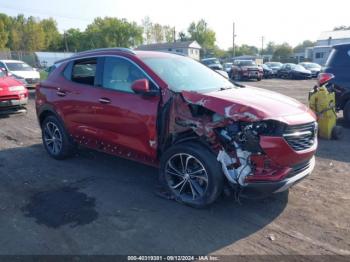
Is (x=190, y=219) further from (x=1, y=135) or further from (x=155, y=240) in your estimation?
(x=1, y=135)

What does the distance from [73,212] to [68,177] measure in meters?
1.30

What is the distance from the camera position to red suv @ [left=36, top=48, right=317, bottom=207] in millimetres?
3781

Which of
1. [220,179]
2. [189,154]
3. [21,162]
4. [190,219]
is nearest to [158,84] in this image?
[189,154]

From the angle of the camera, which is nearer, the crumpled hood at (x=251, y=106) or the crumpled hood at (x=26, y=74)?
the crumpled hood at (x=251, y=106)

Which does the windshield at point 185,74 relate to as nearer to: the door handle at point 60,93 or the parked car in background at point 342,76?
the door handle at point 60,93

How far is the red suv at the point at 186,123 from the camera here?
12.4 ft

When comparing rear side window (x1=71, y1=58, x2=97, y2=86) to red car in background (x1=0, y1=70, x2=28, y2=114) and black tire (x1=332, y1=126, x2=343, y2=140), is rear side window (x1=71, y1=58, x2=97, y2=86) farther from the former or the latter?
red car in background (x1=0, y1=70, x2=28, y2=114)

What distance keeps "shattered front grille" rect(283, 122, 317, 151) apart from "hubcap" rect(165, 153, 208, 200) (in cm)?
103

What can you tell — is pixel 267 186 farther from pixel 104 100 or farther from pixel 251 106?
pixel 104 100

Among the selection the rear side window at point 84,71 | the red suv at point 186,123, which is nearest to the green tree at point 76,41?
the rear side window at point 84,71

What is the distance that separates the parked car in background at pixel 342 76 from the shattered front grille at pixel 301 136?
17.1 ft

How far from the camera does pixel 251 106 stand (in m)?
3.84

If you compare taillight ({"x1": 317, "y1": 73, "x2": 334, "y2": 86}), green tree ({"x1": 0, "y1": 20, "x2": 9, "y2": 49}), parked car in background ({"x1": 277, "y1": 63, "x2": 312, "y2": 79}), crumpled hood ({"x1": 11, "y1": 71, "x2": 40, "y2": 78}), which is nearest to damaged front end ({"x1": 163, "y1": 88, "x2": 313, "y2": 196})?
taillight ({"x1": 317, "y1": 73, "x2": 334, "y2": 86})

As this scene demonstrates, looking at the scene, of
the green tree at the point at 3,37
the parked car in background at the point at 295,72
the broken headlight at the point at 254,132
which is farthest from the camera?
the green tree at the point at 3,37
